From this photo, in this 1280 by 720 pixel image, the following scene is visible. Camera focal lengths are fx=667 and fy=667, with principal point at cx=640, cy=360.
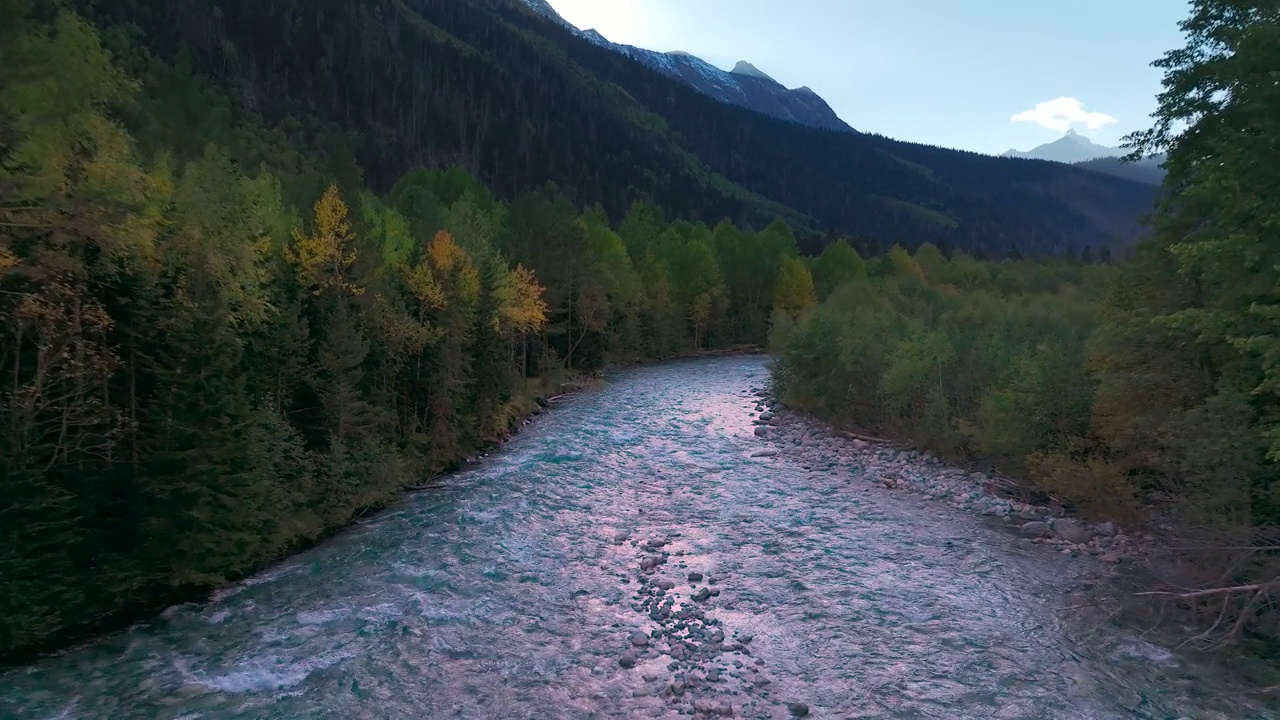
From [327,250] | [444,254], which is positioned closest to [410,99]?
[444,254]

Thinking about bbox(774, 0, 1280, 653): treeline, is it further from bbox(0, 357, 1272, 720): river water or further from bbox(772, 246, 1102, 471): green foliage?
bbox(0, 357, 1272, 720): river water

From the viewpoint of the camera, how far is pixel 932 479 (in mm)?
26562

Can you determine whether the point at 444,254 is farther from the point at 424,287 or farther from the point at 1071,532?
the point at 1071,532

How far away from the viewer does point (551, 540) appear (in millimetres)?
20203

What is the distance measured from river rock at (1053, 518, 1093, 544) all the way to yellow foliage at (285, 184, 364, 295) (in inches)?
964

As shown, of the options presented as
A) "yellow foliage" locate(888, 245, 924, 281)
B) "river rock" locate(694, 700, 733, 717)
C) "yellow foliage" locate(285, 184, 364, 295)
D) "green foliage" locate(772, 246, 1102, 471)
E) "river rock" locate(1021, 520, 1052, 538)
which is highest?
"yellow foliage" locate(888, 245, 924, 281)

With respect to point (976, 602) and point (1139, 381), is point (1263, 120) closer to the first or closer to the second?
point (1139, 381)

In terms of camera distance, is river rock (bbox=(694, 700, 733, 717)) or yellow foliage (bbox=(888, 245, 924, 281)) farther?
yellow foliage (bbox=(888, 245, 924, 281))

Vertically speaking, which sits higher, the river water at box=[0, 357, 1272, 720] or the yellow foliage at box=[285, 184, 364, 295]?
the yellow foliage at box=[285, 184, 364, 295]

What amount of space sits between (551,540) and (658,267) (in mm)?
54815

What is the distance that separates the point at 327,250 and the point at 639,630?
17.4 meters

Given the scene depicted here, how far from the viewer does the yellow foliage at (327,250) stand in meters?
23.4

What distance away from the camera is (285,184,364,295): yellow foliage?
76.8 feet

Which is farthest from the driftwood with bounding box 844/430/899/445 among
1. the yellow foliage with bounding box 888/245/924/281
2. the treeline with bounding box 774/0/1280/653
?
the yellow foliage with bounding box 888/245/924/281
